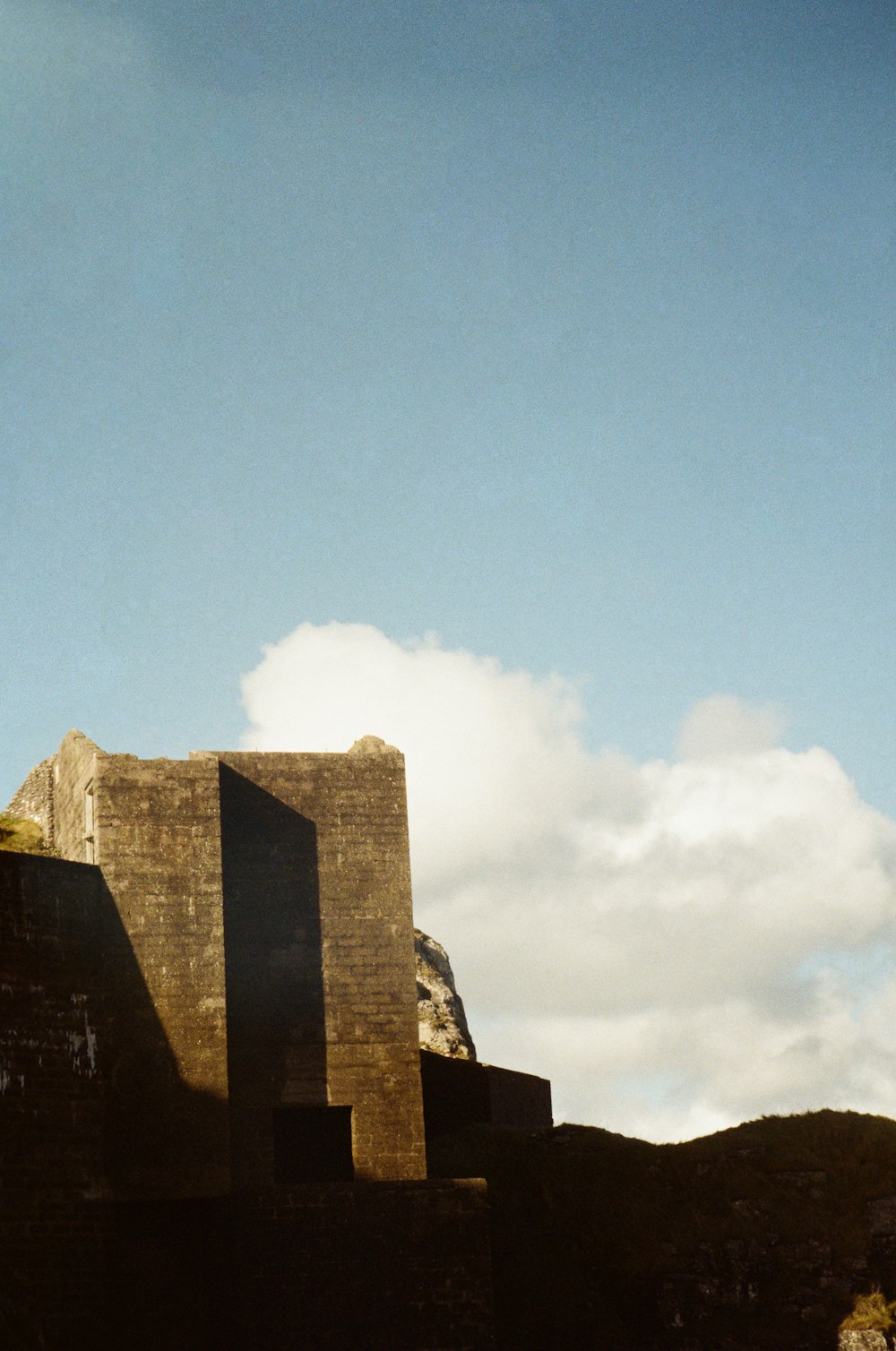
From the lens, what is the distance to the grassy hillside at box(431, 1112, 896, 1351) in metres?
25.0

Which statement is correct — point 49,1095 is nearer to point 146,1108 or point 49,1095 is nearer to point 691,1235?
point 146,1108

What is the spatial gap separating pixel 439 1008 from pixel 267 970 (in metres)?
12.4

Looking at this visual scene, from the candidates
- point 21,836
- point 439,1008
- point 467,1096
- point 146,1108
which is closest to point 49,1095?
point 146,1108

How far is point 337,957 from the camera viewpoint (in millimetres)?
25312

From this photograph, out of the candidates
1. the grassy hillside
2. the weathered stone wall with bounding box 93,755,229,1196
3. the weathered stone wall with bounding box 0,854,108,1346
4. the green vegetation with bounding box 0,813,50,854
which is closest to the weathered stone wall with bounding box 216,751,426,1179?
the weathered stone wall with bounding box 93,755,229,1196

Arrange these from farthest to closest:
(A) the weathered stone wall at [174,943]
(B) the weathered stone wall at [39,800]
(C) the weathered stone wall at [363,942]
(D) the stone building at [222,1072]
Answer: (B) the weathered stone wall at [39,800] → (C) the weathered stone wall at [363,942] → (A) the weathered stone wall at [174,943] → (D) the stone building at [222,1072]

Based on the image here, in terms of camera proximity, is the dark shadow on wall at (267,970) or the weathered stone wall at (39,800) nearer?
the dark shadow on wall at (267,970)

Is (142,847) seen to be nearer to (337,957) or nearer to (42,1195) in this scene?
(337,957)

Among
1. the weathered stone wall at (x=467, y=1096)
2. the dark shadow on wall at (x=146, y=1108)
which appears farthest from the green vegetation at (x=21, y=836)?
the weathered stone wall at (x=467, y=1096)

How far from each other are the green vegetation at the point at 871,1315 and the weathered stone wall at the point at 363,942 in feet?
24.7

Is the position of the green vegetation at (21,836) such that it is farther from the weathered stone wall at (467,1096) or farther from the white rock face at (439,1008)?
the white rock face at (439,1008)

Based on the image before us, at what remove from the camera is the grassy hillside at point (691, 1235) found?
25047mm

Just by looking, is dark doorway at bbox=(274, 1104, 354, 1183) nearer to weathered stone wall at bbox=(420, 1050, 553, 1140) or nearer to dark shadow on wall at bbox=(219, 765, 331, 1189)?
dark shadow on wall at bbox=(219, 765, 331, 1189)

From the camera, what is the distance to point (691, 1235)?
2606 centimetres
